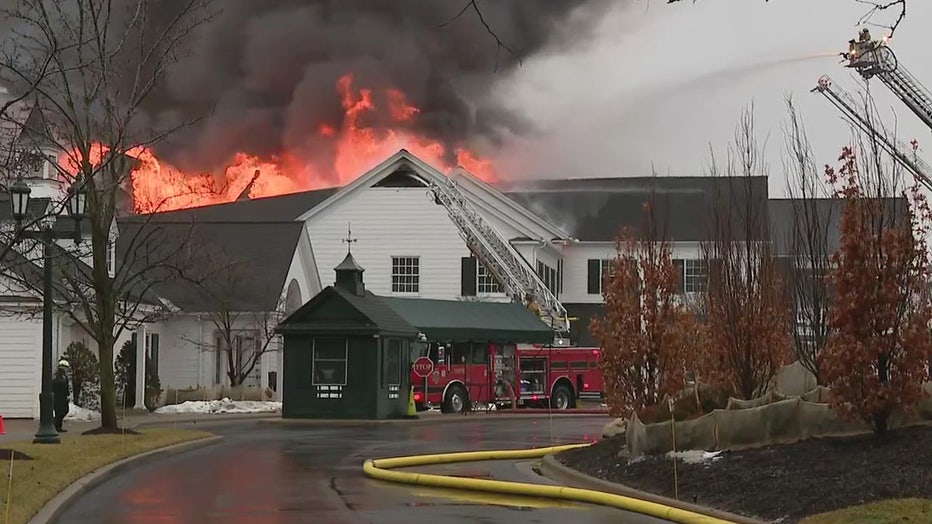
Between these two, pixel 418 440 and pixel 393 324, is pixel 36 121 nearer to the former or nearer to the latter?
pixel 393 324

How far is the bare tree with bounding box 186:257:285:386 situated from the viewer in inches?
1544

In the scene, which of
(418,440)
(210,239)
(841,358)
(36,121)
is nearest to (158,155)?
(210,239)

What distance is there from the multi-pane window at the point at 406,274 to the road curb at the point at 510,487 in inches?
1149

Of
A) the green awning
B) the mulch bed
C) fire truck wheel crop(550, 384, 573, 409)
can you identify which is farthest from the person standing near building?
fire truck wheel crop(550, 384, 573, 409)

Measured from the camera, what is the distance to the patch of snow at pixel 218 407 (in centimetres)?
3650

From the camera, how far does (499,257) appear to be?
47219 mm

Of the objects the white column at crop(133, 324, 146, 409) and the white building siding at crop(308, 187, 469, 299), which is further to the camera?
the white building siding at crop(308, 187, 469, 299)

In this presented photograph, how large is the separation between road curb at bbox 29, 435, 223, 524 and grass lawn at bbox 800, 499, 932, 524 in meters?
7.16

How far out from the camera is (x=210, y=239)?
43875 mm

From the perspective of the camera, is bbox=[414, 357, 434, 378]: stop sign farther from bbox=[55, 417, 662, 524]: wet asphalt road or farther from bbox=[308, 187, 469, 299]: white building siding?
bbox=[308, 187, 469, 299]: white building siding

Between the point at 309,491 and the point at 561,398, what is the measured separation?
2479 cm

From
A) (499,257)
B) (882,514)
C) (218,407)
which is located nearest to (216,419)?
(218,407)

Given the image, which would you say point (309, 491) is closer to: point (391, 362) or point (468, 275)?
point (391, 362)

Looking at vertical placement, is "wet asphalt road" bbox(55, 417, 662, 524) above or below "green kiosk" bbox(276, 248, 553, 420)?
below
